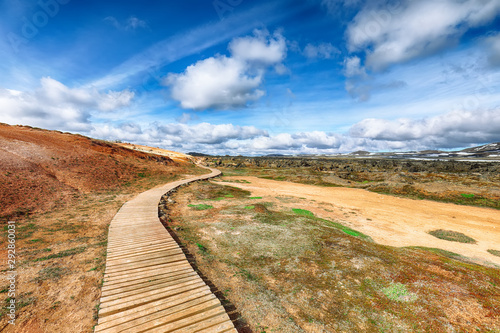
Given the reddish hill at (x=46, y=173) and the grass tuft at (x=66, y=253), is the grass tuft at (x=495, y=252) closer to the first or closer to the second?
the grass tuft at (x=66, y=253)

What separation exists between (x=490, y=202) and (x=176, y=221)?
42798 millimetres

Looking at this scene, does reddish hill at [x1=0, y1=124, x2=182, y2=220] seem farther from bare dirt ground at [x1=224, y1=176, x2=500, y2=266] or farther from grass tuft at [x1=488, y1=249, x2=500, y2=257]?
grass tuft at [x1=488, y1=249, x2=500, y2=257]

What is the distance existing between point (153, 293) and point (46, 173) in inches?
1032

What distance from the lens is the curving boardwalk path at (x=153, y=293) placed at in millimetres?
5230

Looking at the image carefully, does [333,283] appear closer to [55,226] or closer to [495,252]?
[495,252]

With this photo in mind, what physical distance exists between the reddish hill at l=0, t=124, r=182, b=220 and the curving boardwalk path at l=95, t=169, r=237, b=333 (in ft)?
43.4

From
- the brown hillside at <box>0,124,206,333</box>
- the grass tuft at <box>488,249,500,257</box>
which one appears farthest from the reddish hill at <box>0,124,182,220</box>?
the grass tuft at <box>488,249,500,257</box>

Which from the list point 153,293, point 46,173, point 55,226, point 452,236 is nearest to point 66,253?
point 55,226

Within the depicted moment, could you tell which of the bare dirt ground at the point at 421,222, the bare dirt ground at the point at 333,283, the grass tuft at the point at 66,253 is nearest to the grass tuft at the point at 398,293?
the bare dirt ground at the point at 333,283

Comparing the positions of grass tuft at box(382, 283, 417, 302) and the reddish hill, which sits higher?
the reddish hill

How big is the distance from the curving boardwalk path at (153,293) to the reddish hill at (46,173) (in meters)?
13.2

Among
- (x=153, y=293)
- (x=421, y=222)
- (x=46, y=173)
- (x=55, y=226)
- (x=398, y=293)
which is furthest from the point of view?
(x=46, y=173)

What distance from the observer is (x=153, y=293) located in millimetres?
6348

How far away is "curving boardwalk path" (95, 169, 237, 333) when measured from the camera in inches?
206
